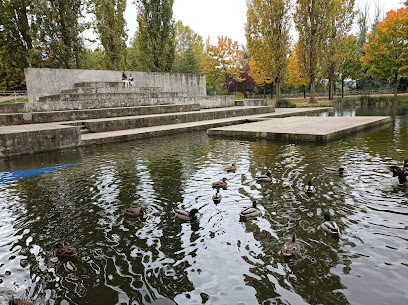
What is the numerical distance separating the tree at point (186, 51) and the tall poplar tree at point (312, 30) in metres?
19.9

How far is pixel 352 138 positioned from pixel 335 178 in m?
6.69

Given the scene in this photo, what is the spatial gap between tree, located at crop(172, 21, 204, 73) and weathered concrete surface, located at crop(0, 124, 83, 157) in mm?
39276

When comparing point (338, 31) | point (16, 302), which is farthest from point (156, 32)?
point (16, 302)

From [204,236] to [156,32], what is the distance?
3171 cm

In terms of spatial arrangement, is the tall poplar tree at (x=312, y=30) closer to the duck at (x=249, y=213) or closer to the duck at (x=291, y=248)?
the duck at (x=249, y=213)

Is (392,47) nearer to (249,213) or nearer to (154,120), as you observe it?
(154,120)

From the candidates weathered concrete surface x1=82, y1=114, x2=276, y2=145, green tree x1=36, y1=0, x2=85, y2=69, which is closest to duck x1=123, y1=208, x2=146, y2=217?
weathered concrete surface x1=82, y1=114, x2=276, y2=145

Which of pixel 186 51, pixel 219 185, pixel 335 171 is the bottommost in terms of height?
pixel 219 185

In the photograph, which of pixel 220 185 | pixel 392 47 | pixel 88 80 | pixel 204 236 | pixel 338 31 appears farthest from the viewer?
pixel 392 47

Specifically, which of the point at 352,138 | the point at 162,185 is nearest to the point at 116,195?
the point at 162,185

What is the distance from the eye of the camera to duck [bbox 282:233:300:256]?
4.28 metres

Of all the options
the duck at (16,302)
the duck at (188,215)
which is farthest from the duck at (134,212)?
the duck at (16,302)

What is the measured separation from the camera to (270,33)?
35.3 meters

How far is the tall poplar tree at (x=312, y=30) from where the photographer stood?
33844 mm
